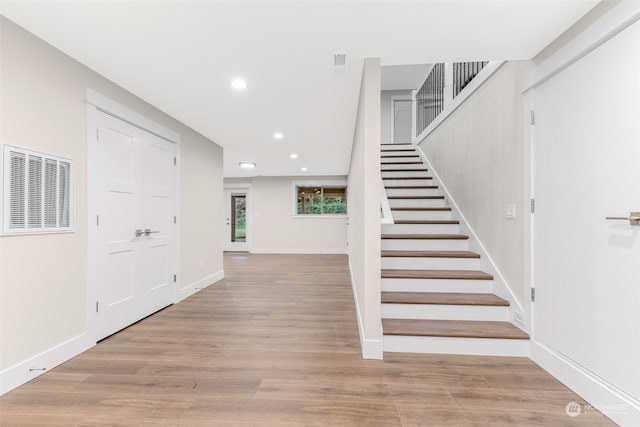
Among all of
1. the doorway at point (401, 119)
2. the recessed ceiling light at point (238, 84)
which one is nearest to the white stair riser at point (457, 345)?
the recessed ceiling light at point (238, 84)

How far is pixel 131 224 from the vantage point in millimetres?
2941

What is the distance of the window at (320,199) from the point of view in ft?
29.5

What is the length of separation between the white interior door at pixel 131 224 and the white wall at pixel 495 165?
3.58m

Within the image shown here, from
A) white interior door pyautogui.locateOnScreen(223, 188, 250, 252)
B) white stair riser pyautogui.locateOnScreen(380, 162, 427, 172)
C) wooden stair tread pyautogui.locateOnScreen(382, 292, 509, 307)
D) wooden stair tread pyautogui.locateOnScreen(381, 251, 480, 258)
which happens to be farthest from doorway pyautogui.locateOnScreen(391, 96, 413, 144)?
wooden stair tread pyautogui.locateOnScreen(382, 292, 509, 307)

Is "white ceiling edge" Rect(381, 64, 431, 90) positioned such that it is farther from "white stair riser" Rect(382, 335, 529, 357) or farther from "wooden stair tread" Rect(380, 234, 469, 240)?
"white stair riser" Rect(382, 335, 529, 357)

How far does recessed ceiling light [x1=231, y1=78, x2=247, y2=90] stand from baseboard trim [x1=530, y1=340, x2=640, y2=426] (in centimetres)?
324

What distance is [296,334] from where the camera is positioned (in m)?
2.68

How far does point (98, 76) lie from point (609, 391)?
426 cm

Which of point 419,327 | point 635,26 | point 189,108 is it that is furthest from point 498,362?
point 189,108

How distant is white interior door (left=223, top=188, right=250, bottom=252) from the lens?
9.17 m

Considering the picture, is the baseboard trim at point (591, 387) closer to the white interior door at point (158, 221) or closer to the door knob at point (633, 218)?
the door knob at point (633, 218)

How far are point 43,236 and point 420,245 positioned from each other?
345 cm

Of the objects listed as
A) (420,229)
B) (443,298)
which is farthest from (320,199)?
(443,298)

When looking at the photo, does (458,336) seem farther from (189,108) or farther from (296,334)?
(189,108)
